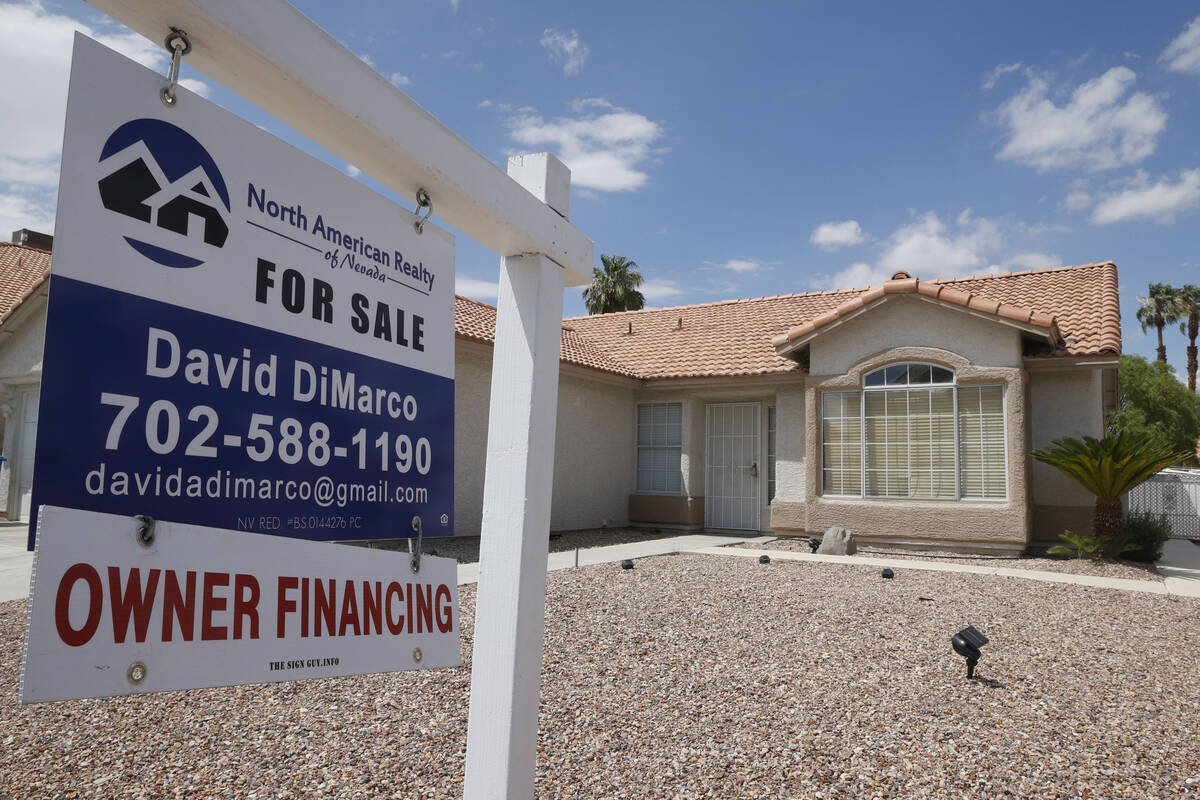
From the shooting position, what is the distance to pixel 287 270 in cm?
162

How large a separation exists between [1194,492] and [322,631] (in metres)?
24.2

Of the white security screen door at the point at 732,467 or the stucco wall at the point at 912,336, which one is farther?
the white security screen door at the point at 732,467

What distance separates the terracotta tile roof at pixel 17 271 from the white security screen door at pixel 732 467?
13217mm

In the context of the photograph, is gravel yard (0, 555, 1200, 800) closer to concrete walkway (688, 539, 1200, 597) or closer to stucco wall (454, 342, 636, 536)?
concrete walkway (688, 539, 1200, 597)

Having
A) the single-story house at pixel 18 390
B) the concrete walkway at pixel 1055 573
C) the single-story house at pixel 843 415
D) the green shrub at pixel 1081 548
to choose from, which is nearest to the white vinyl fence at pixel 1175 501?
the concrete walkway at pixel 1055 573

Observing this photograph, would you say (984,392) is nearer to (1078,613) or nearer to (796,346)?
(796,346)

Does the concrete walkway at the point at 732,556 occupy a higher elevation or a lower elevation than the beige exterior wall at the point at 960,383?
lower

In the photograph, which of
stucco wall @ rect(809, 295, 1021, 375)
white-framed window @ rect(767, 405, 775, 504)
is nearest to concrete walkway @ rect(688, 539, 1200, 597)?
white-framed window @ rect(767, 405, 775, 504)

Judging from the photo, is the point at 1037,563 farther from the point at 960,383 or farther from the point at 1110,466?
the point at 960,383

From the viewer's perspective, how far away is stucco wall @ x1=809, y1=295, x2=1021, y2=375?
38.3 feet

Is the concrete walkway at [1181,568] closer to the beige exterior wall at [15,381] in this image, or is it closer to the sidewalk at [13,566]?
the sidewalk at [13,566]

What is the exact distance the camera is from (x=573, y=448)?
14.4 metres

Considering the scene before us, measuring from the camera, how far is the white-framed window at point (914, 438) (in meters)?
11.7

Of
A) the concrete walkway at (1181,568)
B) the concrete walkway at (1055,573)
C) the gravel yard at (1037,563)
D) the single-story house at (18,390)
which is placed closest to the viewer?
the concrete walkway at (1181,568)
